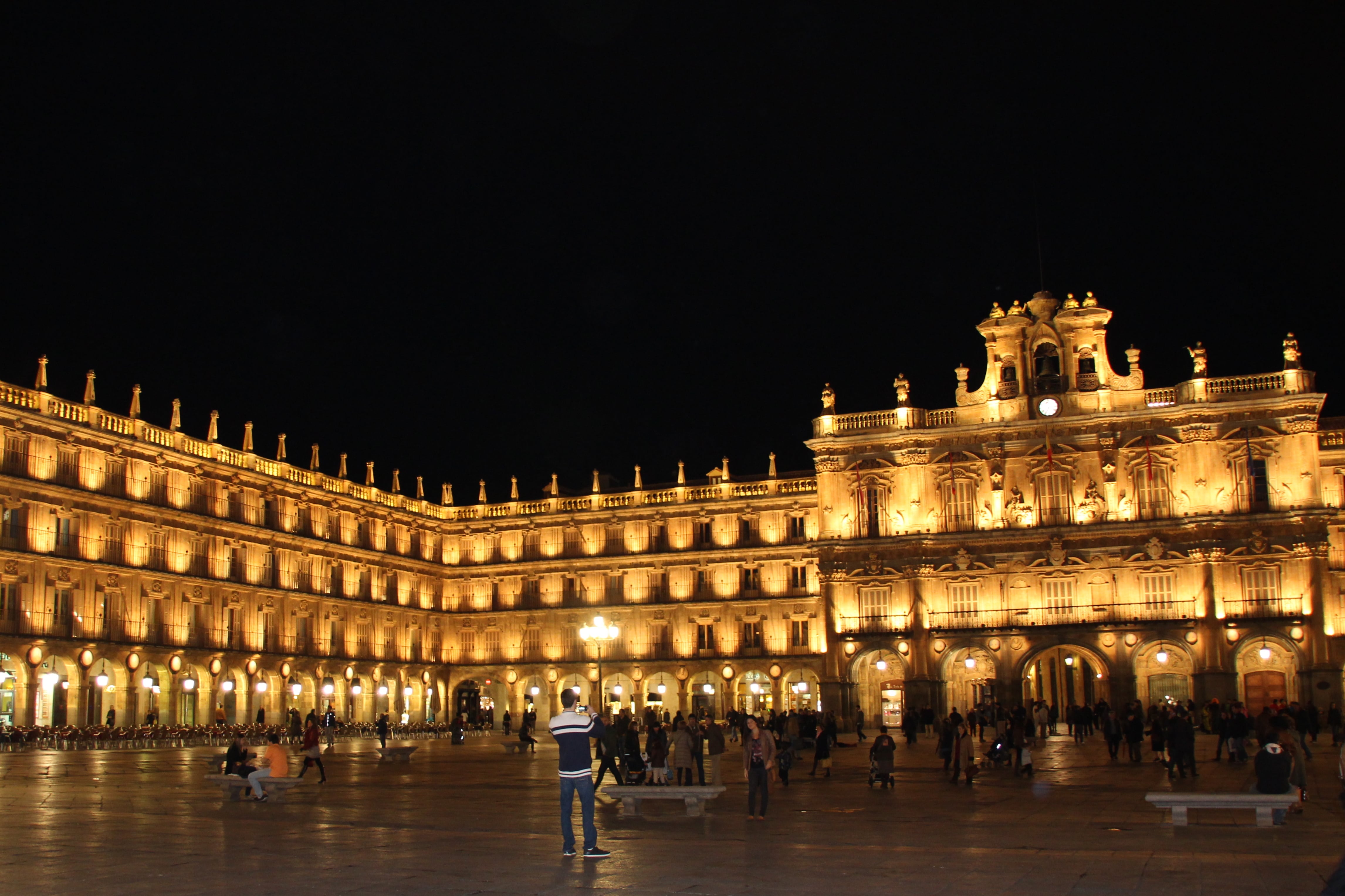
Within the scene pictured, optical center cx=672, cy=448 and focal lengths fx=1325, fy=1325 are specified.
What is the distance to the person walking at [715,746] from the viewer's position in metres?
23.3

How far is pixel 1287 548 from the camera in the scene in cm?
5384

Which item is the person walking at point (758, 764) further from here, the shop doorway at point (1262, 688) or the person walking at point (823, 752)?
the shop doorway at point (1262, 688)

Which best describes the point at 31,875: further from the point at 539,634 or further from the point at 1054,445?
the point at 539,634

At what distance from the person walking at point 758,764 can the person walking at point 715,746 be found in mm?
3883

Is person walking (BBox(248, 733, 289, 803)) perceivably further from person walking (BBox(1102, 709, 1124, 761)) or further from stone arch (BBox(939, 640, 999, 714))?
stone arch (BBox(939, 640, 999, 714))

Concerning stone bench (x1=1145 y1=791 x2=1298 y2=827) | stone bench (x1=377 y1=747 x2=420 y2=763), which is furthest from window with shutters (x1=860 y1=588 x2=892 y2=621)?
stone bench (x1=1145 y1=791 x2=1298 y2=827)

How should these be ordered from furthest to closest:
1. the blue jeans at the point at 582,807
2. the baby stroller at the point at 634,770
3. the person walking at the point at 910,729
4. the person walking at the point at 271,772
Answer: the person walking at the point at 910,729
the baby stroller at the point at 634,770
the person walking at the point at 271,772
the blue jeans at the point at 582,807

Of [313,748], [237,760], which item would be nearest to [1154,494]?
[313,748]

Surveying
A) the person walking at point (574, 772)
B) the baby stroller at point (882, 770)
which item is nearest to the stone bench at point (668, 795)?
the person walking at point (574, 772)

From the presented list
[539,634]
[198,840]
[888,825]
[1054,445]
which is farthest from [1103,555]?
[198,840]

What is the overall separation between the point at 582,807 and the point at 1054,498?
154ft

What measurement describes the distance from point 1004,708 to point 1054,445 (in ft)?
38.7

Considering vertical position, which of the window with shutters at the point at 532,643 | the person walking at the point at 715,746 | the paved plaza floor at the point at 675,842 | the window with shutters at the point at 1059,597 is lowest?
the paved plaza floor at the point at 675,842

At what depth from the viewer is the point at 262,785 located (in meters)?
21.5
